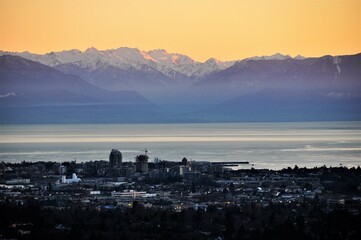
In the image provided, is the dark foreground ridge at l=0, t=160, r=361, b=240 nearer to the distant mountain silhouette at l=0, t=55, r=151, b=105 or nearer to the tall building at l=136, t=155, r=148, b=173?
the tall building at l=136, t=155, r=148, b=173

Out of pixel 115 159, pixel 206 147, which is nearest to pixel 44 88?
pixel 206 147

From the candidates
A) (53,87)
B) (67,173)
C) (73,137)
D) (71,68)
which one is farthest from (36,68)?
(67,173)

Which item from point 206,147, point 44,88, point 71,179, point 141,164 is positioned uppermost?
point 44,88

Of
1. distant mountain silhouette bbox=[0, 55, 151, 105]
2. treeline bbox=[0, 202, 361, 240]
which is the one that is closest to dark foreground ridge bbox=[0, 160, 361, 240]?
treeline bbox=[0, 202, 361, 240]

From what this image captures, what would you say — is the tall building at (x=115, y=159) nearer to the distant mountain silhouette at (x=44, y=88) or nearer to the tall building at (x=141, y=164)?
the tall building at (x=141, y=164)

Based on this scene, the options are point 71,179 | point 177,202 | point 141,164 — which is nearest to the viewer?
point 177,202

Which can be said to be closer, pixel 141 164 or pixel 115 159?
pixel 141 164

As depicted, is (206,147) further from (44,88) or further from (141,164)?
(44,88)

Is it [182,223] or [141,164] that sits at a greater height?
[141,164]

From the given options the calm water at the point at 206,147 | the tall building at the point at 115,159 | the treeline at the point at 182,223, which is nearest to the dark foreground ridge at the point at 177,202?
the treeline at the point at 182,223

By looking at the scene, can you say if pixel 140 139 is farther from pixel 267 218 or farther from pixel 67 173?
pixel 267 218
